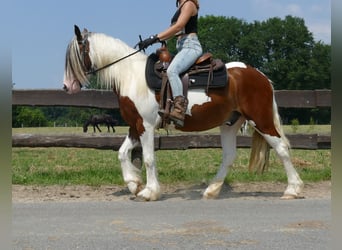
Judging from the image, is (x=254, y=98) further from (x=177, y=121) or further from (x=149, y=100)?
(x=149, y=100)

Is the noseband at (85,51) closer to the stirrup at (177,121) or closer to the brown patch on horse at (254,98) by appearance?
the stirrup at (177,121)

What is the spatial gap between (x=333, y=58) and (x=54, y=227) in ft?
13.1

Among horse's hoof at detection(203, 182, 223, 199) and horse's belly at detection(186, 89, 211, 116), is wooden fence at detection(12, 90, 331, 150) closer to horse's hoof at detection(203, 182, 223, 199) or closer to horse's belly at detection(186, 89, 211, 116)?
horse's hoof at detection(203, 182, 223, 199)

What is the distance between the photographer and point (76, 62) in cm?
707

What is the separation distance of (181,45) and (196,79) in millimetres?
541

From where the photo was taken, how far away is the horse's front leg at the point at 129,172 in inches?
280

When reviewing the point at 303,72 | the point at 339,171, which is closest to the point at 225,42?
the point at 303,72

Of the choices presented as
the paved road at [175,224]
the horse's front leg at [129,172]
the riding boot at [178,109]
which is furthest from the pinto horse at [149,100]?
the paved road at [175,224]

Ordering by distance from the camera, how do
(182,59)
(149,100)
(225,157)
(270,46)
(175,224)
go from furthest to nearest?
(270,46) < (225,157) < (149,100) < (182,59) < (175,224)

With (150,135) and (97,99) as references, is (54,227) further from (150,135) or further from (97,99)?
(97,99)

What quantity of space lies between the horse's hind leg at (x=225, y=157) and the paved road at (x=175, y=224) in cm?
39

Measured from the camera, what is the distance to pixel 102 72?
7219 millimetres

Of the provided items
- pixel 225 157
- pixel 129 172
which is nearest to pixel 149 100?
pixel 129 172

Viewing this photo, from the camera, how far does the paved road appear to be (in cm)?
431
